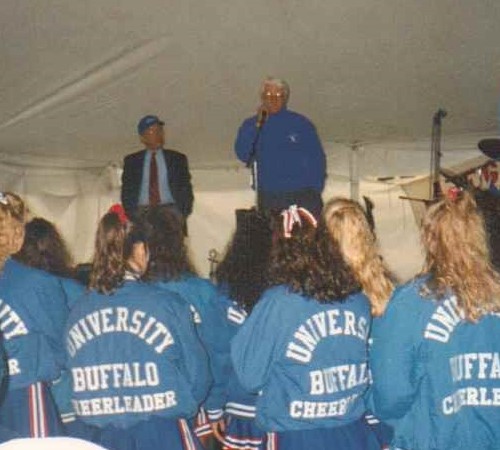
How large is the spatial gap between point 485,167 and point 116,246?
3022 millimetres

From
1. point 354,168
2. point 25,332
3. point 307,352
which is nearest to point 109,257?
point 25,332

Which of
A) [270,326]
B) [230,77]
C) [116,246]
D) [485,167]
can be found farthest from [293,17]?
[270,326]

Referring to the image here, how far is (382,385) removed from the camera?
2.67m

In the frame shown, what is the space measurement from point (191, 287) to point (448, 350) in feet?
4.20

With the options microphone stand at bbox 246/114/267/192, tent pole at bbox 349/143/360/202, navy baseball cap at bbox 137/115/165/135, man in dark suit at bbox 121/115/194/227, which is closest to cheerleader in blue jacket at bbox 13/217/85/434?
microphone stand at bbox 246/114/267/192

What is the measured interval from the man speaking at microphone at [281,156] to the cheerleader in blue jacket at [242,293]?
904 mm

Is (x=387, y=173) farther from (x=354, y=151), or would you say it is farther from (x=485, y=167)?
(x=485, y=167)

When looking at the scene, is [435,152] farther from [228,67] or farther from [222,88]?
[228,67]

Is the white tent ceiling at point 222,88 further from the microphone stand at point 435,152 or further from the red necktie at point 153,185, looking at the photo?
the red necktie at point 153,185

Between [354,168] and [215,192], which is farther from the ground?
[354,168]

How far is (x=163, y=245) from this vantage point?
134 inches

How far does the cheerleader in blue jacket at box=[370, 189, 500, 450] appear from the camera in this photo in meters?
2.58

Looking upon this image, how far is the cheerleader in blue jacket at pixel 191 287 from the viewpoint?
3395mm

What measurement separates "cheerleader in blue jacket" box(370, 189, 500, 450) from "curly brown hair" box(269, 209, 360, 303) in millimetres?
243
